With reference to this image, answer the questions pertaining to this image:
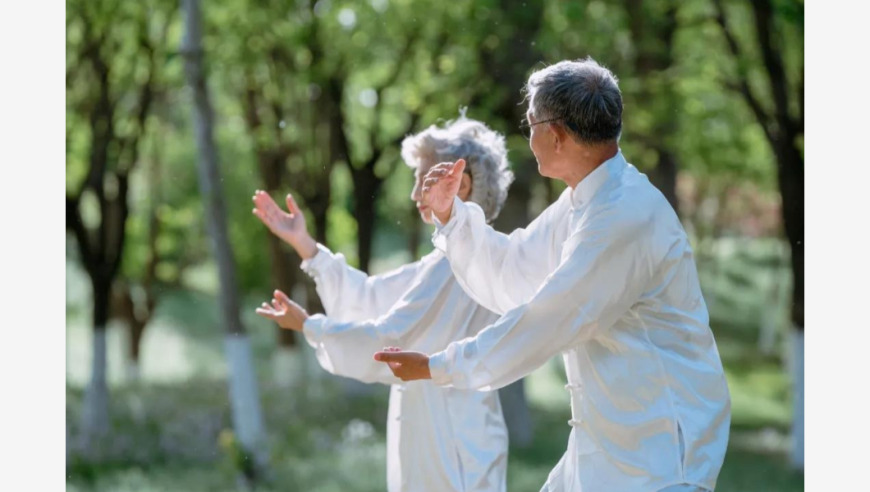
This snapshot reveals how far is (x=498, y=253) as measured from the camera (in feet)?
8.16

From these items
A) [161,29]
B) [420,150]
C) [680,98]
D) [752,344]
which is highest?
[161,29]

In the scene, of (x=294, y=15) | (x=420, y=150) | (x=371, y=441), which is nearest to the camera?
(x=420, y=150)

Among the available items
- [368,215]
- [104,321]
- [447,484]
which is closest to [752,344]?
→ [368,215]

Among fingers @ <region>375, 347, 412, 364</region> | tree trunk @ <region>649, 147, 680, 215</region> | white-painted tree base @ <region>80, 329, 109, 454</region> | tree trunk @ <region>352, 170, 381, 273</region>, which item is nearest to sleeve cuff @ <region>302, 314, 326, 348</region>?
fingers @ <region>375, 347, 412, 364</region>

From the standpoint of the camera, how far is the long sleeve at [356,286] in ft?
10.7

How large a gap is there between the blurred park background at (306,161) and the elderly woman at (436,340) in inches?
74.5

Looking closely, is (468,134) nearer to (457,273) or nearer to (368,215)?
(457,273)

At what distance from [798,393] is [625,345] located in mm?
5753

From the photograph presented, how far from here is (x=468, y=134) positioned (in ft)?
10.0

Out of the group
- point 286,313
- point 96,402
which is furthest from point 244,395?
point 286,313

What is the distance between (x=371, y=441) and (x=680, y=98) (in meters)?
3.42

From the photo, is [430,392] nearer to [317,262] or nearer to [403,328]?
[403,328]

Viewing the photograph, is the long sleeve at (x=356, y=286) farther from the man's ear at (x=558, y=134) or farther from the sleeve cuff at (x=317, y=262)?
the man's ear at (x=558, y=134)

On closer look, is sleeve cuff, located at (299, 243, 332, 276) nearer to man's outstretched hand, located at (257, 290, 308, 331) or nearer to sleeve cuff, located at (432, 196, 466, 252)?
man's outstretched hand, located at (257, 290, 308, 331)
